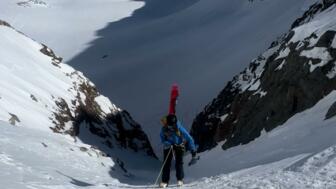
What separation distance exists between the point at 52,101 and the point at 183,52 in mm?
41356

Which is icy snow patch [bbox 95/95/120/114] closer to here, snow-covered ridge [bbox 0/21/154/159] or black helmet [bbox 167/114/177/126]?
snow-covered ridge [bbox 0/21/154/159]

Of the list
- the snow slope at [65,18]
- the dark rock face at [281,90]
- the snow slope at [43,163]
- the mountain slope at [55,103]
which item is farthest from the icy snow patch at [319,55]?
the snow slope at [65,18]

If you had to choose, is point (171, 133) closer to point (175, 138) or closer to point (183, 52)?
point (175, 138)

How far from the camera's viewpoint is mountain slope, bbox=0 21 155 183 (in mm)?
26250

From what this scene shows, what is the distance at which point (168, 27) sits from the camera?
88.2m

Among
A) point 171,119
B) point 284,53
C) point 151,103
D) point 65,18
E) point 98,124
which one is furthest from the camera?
point 65,18

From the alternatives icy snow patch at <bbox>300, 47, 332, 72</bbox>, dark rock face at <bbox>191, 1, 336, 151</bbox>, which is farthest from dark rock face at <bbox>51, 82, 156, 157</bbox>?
icy snow patch at <bbox>300, 47, 332, 72</bbox>

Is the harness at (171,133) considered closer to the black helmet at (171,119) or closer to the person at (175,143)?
the person at (175,143)

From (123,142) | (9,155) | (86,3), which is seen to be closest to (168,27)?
(86,3)

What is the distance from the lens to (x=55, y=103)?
30156mm

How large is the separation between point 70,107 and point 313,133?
1730cm

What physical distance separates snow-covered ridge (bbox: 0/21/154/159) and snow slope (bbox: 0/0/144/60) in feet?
142

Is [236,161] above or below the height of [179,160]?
above

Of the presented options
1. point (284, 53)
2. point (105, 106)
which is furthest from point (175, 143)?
point (105, 106)
